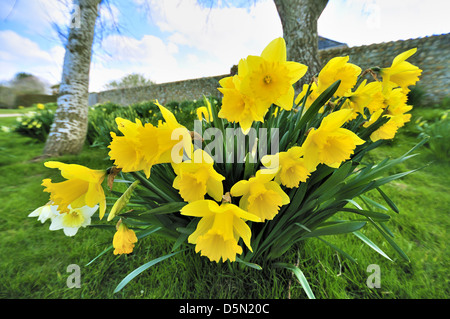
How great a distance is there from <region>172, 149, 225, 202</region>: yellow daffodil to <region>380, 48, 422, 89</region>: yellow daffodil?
0.67m

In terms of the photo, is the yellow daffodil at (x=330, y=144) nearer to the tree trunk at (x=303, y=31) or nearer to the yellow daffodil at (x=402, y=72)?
the yellow daffodil at (x=402, y=72)

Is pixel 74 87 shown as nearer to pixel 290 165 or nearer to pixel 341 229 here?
pixel 290 165

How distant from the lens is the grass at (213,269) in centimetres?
75

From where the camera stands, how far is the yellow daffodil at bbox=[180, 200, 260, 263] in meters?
0.45

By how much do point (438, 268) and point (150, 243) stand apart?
135 cm

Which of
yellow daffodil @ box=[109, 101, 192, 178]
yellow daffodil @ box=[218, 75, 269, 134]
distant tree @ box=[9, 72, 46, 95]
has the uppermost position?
yellow daffodil @ box=[218, 75, 269, 134]

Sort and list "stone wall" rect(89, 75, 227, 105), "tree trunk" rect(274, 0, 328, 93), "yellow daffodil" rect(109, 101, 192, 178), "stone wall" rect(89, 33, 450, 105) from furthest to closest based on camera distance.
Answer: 1. "stone wall" rect(89, 75, 227, 105)
2. "stone wall" rect(89, 33, 450, 105)
3. "tree trunk" rect(274, 0, 328, 93)
4. "yellow daffodil" rect(109, 101, 192, 178)

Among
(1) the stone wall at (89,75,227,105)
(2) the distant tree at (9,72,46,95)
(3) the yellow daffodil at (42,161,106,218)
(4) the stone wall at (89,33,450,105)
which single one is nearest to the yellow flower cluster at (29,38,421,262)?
(3) the yellow daffodil at (42,161,106,218)

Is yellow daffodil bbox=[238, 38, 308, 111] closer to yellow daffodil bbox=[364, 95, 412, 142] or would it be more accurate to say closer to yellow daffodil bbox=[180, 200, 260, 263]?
yellow daffodil bbox=[180, 200, 260, 263]

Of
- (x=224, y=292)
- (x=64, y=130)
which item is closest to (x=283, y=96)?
(x=224, y=292)

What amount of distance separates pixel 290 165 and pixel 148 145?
0.35 metres

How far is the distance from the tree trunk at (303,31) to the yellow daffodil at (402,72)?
2.87 m

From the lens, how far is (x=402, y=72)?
66 centimetres

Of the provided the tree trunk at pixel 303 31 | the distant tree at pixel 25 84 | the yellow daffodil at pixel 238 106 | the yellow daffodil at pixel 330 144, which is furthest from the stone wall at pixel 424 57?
the distant tree at pixel 25 84
